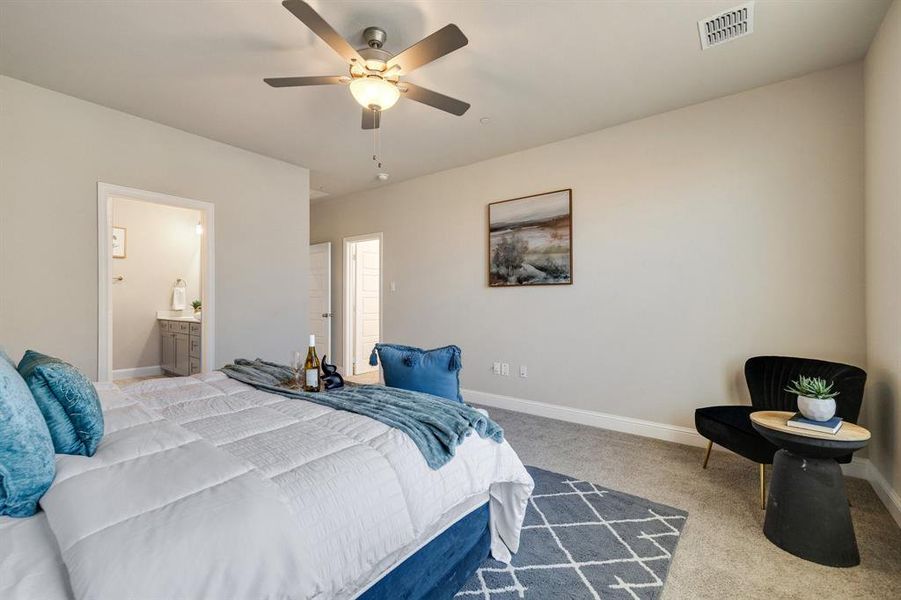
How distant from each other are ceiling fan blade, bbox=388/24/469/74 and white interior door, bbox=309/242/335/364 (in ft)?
14.0

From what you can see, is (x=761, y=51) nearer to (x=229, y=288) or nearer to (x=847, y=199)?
(x=847, y=199)

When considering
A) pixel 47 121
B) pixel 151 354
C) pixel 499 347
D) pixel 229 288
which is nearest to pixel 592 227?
pixel 499 347

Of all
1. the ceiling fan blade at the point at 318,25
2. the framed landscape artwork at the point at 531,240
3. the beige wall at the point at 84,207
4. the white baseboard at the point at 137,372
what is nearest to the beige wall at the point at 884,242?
the framed landscape artwork at the point at 531,240

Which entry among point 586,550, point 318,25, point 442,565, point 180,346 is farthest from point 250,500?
point 180,346

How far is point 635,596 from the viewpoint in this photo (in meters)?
1.64

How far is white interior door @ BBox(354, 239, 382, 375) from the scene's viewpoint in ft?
19.7

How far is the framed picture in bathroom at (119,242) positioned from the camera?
18.7ft

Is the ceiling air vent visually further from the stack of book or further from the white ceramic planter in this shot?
the stack of book

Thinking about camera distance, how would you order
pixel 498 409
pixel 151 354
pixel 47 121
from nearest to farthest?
pixel 47 121 → pixel 498 409 → pixel 151 354

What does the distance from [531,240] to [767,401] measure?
2338 millimetres

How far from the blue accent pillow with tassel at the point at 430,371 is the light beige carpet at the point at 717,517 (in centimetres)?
95

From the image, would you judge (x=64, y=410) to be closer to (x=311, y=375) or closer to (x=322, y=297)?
(x=311, y=375)

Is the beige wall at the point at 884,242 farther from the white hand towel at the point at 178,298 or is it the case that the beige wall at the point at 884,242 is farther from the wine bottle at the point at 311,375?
the white hand towel at the point at 178,298

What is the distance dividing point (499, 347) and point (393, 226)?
2.18 m
